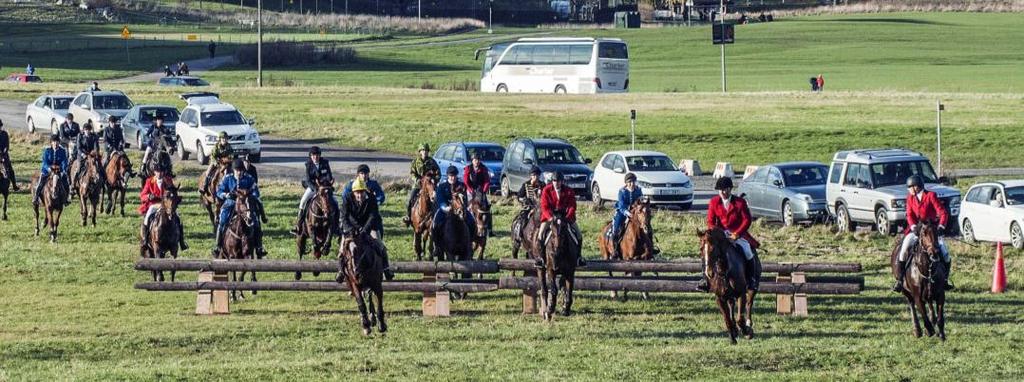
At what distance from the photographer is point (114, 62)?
12369 cm

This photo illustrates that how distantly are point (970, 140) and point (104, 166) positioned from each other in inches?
1185

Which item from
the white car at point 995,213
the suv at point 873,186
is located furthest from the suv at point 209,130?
the white car at point 995,213

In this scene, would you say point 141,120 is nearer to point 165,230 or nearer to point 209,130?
point 209,130

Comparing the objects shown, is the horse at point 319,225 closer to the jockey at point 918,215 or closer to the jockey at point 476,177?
the jockey at point 476,177

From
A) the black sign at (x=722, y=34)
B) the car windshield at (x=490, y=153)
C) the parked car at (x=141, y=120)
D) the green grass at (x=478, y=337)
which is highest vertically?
the black sign at (x=722, y=34)

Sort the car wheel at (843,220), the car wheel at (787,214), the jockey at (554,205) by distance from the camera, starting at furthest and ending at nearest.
Answer: the car wheel at (787,214)
the car wheel at (843,220)
the jockey at (554,205)

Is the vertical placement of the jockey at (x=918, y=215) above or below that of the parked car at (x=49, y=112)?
below

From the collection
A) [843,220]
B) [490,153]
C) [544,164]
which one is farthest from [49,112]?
[843,220]

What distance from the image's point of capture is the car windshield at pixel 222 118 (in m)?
51.6

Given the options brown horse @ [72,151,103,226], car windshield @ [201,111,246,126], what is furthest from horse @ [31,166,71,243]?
car windshield @ [201,111,246,126]

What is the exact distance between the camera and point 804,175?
124 ft

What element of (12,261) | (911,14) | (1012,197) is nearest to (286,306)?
(12,261)

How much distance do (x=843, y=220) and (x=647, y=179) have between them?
5943 millimetres

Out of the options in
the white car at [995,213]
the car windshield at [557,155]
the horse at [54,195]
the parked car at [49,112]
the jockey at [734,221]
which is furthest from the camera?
the parked car at [49,112]
